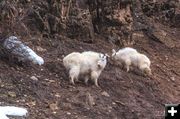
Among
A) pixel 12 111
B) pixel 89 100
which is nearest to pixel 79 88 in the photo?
pixel 89 100

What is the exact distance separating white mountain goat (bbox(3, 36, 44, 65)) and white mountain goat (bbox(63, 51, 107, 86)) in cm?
65

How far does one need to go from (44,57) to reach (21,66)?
1.08m

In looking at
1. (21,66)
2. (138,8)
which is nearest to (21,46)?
(21,66)

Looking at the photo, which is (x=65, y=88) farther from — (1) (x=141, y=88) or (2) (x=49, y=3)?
(2) (x=49, y=3)

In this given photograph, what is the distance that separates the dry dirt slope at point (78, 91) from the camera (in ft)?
29.2

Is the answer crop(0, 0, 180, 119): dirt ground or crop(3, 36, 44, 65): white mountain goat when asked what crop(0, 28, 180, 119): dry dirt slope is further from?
crop(3, 36, 44, 65): white mountain goat

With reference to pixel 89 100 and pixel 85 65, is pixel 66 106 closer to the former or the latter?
pixel 89 100

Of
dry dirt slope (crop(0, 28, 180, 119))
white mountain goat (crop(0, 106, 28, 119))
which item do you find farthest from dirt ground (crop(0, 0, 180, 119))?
white mountain goat (crop(0, 106, 28, 119))

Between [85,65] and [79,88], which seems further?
[85,65]

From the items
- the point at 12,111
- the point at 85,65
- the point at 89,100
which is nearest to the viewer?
the point at 12,111

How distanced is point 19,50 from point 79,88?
1332mm

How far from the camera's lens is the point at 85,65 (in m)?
10.5

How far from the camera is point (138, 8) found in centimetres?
1653

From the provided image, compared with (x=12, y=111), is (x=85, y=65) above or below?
above
